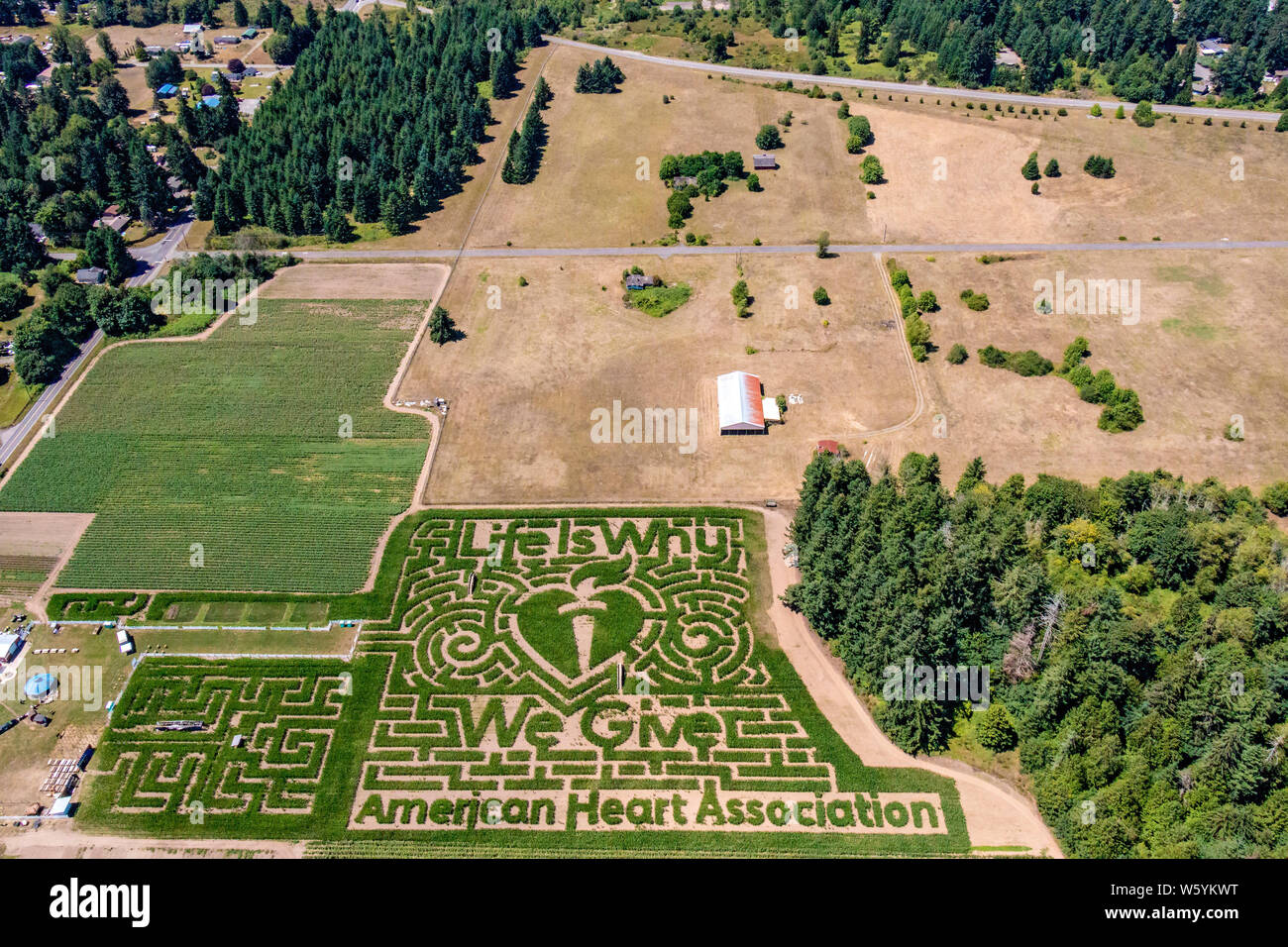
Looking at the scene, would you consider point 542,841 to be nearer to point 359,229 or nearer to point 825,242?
point 825,242

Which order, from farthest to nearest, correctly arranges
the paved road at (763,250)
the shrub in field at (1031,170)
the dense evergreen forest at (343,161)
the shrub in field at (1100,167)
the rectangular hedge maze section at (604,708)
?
1. the shrub in field at (1100,167)
2. the shrub in field at (1031,170)
3. the dense evergreen forest at (343,161)
4. the paved road at (763,250)
5. the rectangular hedge maze section at (604,708)

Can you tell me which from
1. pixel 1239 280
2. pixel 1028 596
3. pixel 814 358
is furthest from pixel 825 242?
pixel 1028 596

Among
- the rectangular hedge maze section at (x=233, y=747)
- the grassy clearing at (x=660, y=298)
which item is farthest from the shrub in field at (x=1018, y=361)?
the rectangular hedge maze section at (x=233, y=747)

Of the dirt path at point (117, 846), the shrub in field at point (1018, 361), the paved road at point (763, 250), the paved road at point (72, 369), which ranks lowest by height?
the dirt path at point (117, 846)

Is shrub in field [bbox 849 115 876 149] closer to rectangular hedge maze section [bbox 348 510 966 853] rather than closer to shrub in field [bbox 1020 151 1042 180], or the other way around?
shrub in field [bbox 1020 151 1042 180]

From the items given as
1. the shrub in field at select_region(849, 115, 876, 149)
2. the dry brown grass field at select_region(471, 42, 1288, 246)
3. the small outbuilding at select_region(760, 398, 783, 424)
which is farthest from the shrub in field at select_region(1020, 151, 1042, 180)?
the small outbuilding at select_region(760, 398, 783, 424)

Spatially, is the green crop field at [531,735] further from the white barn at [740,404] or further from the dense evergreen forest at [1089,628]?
the white barn at [740,404]
